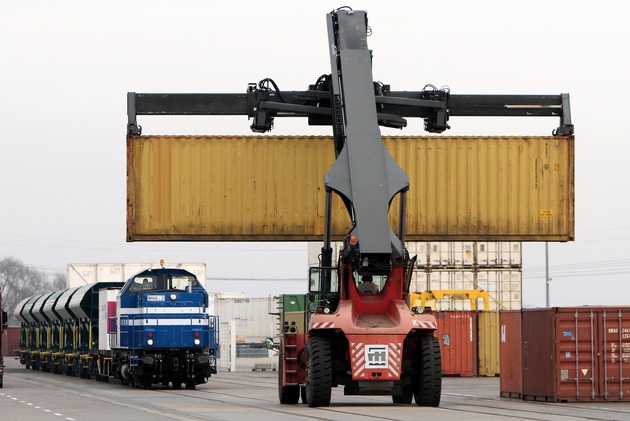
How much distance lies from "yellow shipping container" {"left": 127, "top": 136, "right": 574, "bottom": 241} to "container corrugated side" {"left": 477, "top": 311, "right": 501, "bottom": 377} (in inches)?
542

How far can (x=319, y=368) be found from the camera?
2439 centimetres

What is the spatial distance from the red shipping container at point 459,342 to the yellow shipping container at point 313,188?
44.8ft

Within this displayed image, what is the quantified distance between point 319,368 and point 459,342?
2384cm

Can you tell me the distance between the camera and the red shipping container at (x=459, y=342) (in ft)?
154

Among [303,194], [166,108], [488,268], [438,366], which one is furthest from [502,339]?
[488,268]

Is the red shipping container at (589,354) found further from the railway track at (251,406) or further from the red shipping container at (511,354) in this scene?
the red shipping container at (511,354)

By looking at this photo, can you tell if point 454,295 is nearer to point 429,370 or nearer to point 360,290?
point 360,290

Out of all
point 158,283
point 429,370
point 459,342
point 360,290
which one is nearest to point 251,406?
point 360,290

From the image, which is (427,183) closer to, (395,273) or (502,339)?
(502,339)

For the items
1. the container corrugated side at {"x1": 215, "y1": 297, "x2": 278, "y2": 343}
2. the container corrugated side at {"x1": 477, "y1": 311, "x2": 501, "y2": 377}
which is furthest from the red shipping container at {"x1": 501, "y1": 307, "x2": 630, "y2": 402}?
the container corrugated side at {"x1": 215, "y1": 297, "x2": 278, "y2": 343}

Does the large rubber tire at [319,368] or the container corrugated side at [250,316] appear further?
the container corrugated side at [250,316]

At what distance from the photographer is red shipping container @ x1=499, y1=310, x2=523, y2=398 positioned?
3097cm

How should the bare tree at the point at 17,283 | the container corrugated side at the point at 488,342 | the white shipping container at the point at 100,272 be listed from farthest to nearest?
the bare tree at the point at 17,283 < the white shipping container at the point at 100,272 < the container corrugated side at the point at 488,342

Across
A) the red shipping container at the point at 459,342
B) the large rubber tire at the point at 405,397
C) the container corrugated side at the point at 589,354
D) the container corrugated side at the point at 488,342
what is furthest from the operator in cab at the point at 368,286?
the container corrugated side at the point at 488,342
